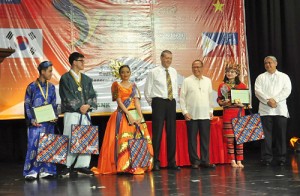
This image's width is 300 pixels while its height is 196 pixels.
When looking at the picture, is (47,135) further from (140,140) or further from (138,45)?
(138,45)

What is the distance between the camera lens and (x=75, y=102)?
223 inches

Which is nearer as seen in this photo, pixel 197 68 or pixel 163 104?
pixel 163 104

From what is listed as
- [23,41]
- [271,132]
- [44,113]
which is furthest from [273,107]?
[23,41]

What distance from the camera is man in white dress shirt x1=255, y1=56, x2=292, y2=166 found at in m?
6.33

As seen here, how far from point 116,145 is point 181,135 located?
3.42ft

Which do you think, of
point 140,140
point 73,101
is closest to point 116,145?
point 140,140

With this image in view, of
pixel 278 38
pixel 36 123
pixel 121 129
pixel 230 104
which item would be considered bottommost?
Result: pixel 121 129

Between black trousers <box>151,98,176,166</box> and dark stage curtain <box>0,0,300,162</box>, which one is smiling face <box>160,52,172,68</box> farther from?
dark stage curtain <box>0,0,300,162</box>

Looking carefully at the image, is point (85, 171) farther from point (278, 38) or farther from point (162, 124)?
point (278, 38)

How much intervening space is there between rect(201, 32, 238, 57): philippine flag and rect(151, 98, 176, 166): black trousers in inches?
61.2

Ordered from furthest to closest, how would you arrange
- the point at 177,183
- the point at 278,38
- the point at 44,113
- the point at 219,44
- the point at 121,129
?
1. the point at 278,38
2. the point at 219,44
3. the point at 121,129
4. the point at 44,113
5. the point at 177,183

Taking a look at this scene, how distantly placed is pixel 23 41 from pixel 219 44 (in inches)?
107

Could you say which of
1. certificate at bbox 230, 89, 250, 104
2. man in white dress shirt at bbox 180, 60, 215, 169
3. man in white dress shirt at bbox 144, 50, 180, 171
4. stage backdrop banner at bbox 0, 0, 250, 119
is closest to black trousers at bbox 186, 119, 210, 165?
man in white dress shirt at bbox 180, 60, 215, 169

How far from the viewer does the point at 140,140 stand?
5840 millimetres
